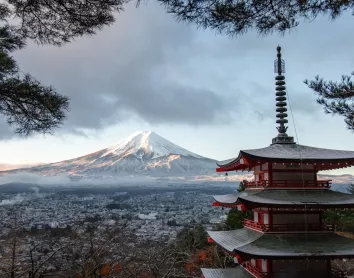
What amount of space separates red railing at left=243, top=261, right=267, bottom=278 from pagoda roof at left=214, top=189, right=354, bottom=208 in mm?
1811

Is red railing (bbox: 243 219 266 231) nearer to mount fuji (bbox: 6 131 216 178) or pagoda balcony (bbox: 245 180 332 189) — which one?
pagoda balcony (bbox: 245 180 332 189)

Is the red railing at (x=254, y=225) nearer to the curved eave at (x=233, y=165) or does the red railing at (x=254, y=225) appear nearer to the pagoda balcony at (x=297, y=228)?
the pagoda balcony at (x=297, y=228)

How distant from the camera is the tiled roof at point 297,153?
9984 millimetres

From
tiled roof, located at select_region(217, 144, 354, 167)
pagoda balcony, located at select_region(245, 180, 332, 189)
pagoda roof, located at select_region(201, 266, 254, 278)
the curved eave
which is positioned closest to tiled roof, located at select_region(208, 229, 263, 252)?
pagoda roof, located at select_region(201, 266, 254, 278)

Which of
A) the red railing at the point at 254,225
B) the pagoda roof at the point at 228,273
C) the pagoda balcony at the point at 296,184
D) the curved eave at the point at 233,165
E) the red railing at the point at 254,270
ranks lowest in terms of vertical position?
the pagoda roof at the point at 228,273

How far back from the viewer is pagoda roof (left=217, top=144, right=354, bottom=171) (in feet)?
32.5

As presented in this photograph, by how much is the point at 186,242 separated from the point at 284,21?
72.2 ft

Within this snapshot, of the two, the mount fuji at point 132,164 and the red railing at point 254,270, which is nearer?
the red railing at point 254,270

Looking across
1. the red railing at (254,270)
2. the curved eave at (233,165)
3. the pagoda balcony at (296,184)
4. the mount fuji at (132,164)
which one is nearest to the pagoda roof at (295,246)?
the red railing at (254,270)

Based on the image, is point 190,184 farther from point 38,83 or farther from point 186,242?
point 38,83

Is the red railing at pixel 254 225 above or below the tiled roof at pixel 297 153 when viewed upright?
below

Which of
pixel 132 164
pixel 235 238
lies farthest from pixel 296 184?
pixel 132 164

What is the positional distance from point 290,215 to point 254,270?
1.85 metres

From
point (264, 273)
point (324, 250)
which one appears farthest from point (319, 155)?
point (264, 273)
